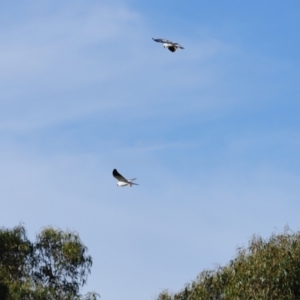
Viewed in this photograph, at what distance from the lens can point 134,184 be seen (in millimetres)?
26594

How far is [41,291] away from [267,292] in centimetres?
1264

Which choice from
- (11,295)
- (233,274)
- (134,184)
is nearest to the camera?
(134,184)

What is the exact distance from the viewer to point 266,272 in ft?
108

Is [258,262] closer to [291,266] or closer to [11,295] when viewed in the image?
[291,266]

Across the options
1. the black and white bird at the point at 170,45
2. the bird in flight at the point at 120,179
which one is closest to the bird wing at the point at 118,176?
the bird in flight at the point at 120,179

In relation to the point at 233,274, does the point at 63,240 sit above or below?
above

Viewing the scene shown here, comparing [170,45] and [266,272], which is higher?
[170,45]

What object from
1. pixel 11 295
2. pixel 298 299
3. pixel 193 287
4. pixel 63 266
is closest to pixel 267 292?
pixel 298 299

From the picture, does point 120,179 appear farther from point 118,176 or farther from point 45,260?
point 45,260

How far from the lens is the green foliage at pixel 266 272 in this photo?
107 feet

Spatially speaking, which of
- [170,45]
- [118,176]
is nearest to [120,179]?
[118,176]

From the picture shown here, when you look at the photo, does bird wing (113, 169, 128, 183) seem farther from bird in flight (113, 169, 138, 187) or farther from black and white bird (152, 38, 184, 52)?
black and white bird (152, 38, 184, 52)

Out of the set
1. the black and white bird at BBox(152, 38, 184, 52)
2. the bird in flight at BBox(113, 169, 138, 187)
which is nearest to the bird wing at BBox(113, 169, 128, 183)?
the bird in flight at BBox(113, 169, 138, 187)

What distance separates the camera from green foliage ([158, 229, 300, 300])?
1280 inches
